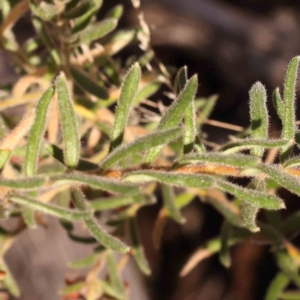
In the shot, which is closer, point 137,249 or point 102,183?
point 102,183

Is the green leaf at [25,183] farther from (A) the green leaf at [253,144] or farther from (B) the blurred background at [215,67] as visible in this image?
(B) the blurred background at [215,67]

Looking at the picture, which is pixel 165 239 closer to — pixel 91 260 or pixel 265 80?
pixel 265 80

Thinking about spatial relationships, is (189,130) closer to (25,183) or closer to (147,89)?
(25,183)

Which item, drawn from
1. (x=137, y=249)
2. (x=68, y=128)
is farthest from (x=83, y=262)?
(x=68, y=128)

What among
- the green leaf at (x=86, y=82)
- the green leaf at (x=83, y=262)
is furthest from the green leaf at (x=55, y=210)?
the green leaf at (x=83, y=262)

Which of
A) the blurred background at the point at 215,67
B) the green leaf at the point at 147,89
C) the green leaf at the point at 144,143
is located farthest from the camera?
the blurred background at the point at 215,67

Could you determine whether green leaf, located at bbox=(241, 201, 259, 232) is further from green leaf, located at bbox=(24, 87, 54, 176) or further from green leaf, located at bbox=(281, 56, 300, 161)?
A: green leaf, located at bbox=(24, 87, 54, 176)
